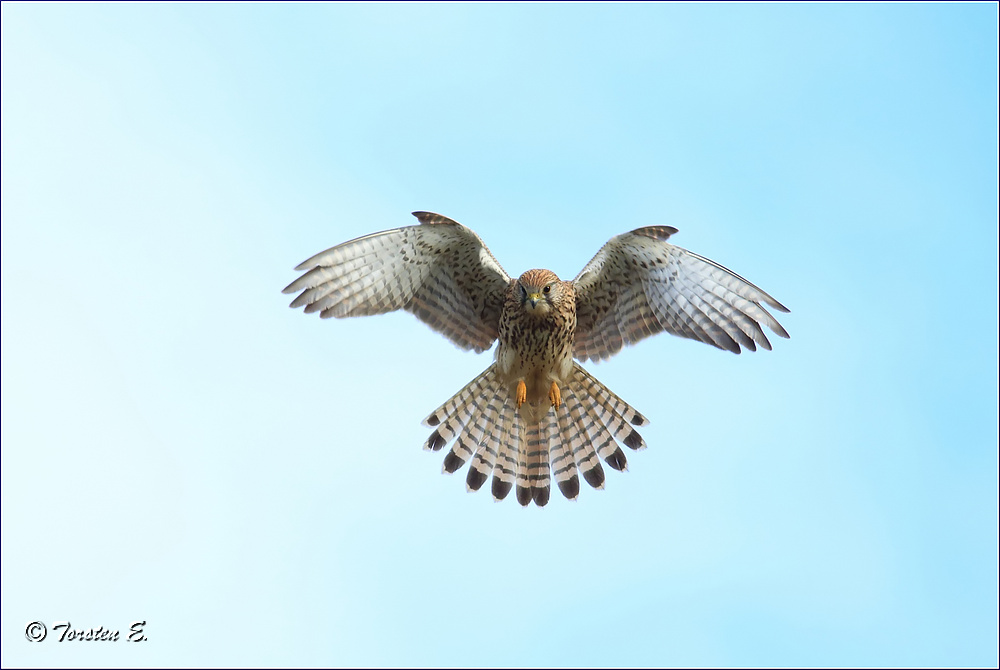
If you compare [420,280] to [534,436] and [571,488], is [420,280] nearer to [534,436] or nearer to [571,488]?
[534,436]

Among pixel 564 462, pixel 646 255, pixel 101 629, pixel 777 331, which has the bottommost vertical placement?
pixel 101 629

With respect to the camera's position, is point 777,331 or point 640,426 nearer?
point 777,331

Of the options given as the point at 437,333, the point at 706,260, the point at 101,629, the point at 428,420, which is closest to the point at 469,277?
the point at 437,333

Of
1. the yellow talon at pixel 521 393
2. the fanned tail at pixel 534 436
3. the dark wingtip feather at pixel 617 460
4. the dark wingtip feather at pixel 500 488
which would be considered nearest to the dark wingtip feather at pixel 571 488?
the fanned tail at pixel 534 436

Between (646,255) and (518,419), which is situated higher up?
(646,255)

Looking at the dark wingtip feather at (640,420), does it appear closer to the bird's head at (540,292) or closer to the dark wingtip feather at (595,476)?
the dark wingtip feather at (595,476)

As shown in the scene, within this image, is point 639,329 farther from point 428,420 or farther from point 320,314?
point 320,314
